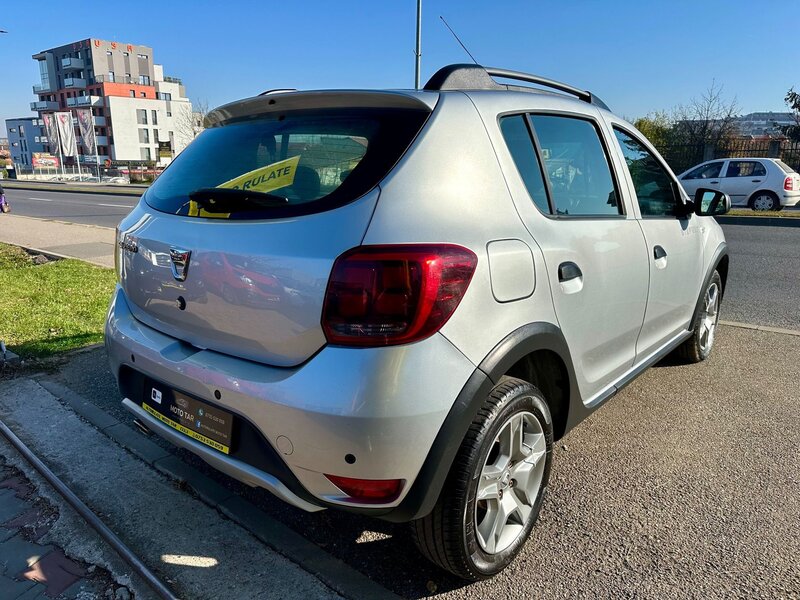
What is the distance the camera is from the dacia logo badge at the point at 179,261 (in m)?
2.16

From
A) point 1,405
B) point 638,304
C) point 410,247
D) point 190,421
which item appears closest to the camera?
point 410,247

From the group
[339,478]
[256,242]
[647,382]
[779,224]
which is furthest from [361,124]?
[779,224]

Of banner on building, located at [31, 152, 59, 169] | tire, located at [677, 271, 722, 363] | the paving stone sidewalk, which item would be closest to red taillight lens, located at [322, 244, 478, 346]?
the paving stone sidewalk

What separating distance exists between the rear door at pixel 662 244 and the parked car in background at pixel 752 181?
13.5 meters

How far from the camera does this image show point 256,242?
77.1 inches

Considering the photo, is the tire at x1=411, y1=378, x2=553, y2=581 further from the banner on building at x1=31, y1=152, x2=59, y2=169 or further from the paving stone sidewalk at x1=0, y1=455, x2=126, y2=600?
the banner on building at x1=31, y1=152, x2=59, y2=169

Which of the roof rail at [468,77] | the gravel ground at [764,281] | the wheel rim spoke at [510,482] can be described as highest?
the roof rail at [468,77]

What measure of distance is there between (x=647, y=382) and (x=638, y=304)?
1.39m

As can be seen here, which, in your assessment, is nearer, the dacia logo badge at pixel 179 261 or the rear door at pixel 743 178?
the dacia logo badge at pixel 179 261

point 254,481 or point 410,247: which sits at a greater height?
point 410,247

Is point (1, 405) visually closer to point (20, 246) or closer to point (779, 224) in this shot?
point (20, 246)

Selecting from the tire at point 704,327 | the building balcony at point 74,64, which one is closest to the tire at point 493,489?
the tire at point 704,327

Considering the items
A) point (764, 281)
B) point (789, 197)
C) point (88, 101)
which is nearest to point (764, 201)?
point (789, 197)

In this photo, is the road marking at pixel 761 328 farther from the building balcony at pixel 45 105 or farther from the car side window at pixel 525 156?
the building balcony at pixel 45 105
